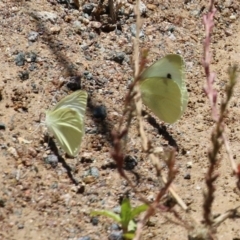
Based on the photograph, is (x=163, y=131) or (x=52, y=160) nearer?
(x=52, y=160)

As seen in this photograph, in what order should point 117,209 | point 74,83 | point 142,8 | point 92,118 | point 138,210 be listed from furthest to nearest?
1. point 142,8
2. point 74,83
3. point 92,118
4. point 117,209
5. point 138,210

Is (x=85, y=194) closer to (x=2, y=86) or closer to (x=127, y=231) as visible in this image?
(x=127, y=231)

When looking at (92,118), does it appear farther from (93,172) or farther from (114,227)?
(114,227)

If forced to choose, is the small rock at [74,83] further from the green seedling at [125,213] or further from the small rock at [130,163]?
the green seedling at [125,213]

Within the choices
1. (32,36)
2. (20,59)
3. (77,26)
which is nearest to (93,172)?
(20,59)

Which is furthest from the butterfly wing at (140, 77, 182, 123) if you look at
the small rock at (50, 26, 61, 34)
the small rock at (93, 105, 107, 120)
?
the small rock at (50, 26, 61, 34)

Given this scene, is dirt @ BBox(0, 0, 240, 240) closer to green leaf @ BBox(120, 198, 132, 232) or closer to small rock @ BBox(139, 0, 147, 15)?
small rock @ BBox(139, 0, 147, 15)

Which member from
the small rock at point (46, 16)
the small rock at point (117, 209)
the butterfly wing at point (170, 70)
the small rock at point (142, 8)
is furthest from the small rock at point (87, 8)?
the small rock at point (117, 209)
